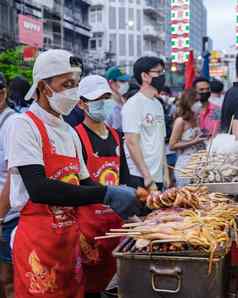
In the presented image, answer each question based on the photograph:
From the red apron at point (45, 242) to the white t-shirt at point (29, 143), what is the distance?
0.04 m

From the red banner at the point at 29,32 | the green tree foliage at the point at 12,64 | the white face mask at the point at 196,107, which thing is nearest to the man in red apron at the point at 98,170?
the white face mask at the point at 196,107

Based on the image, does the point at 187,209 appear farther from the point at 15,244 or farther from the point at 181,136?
the point at 181,136

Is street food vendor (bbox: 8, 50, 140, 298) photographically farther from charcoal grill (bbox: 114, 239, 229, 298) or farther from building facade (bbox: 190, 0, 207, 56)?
building facade (bbox: 190, 0, 207, 56)

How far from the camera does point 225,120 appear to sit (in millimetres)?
4922

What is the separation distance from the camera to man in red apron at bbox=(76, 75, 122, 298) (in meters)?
3.53

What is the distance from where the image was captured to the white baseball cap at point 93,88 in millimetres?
3729

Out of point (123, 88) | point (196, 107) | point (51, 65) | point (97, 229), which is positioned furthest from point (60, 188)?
point (123, 88)

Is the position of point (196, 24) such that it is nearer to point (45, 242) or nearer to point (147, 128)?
point (147, 128)

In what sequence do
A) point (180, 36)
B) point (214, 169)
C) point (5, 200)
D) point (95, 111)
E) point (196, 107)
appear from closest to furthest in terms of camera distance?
point (5, 200)
point (214, 169)
point (95, 111)
point (196, 107)
point (180, 36)

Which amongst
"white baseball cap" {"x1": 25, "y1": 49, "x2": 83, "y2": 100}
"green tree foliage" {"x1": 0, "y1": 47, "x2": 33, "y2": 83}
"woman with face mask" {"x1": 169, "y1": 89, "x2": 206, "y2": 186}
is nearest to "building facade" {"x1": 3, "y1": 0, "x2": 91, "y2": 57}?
"green tree foliage" {"x1": 0, "y1": 47, "x2": 33, "y2": 83}

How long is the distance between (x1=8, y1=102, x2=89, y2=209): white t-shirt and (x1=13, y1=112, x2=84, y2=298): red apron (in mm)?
37

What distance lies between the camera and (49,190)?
272cm

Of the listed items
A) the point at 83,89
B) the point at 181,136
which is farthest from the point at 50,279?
the point at 181,136

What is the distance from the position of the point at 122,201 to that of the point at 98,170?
2.84 ft
